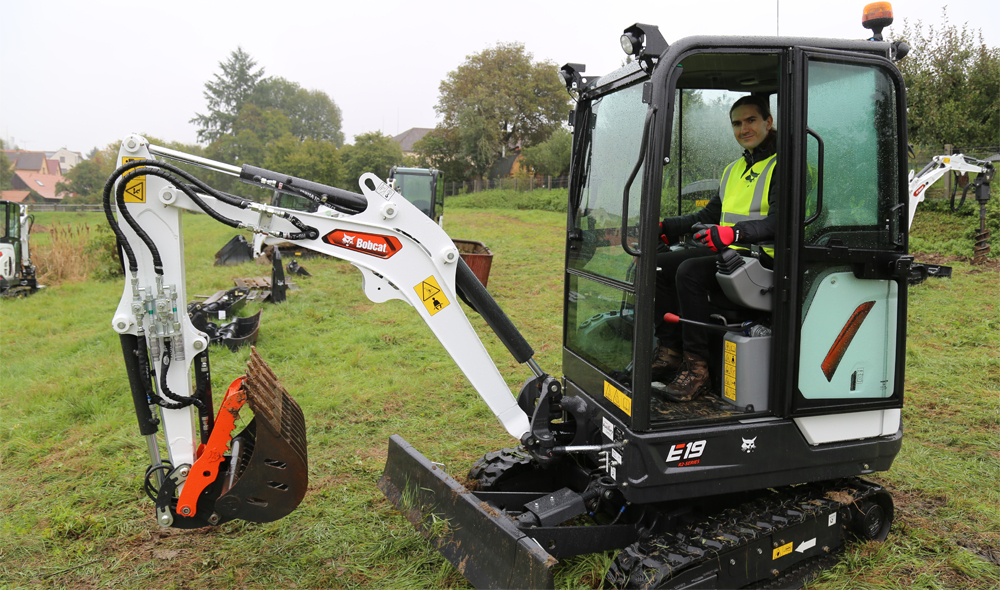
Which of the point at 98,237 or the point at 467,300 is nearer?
the point at 467,300

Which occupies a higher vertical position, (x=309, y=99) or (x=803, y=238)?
(x=309, y=99)

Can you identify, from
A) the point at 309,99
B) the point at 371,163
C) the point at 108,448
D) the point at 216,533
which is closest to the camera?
the point at 216,533

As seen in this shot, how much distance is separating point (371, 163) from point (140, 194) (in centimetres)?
3560

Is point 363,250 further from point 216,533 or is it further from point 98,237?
point 98,237

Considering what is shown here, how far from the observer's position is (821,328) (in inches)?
121

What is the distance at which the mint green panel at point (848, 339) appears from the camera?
9.97ft

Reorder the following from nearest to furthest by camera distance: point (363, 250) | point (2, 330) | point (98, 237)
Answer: point (363, 250)
point (2, 330)
point (98, 237)

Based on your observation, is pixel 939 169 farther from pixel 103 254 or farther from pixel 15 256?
pixel 15 256

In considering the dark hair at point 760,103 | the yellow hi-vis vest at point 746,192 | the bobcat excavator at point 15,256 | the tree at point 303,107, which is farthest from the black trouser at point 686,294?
the tree at point 303,107

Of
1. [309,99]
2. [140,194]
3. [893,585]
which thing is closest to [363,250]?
[140,194]

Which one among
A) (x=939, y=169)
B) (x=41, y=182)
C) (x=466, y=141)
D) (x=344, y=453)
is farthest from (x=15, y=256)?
(x=41, y=182)

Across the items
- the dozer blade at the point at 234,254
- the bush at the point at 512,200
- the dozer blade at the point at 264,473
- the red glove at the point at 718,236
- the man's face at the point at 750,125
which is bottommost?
the dozer blade at the point at 264,473

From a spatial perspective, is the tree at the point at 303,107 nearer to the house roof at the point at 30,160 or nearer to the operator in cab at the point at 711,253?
the house roof at the point at 30,160

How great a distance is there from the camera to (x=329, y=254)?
2.96 meters
